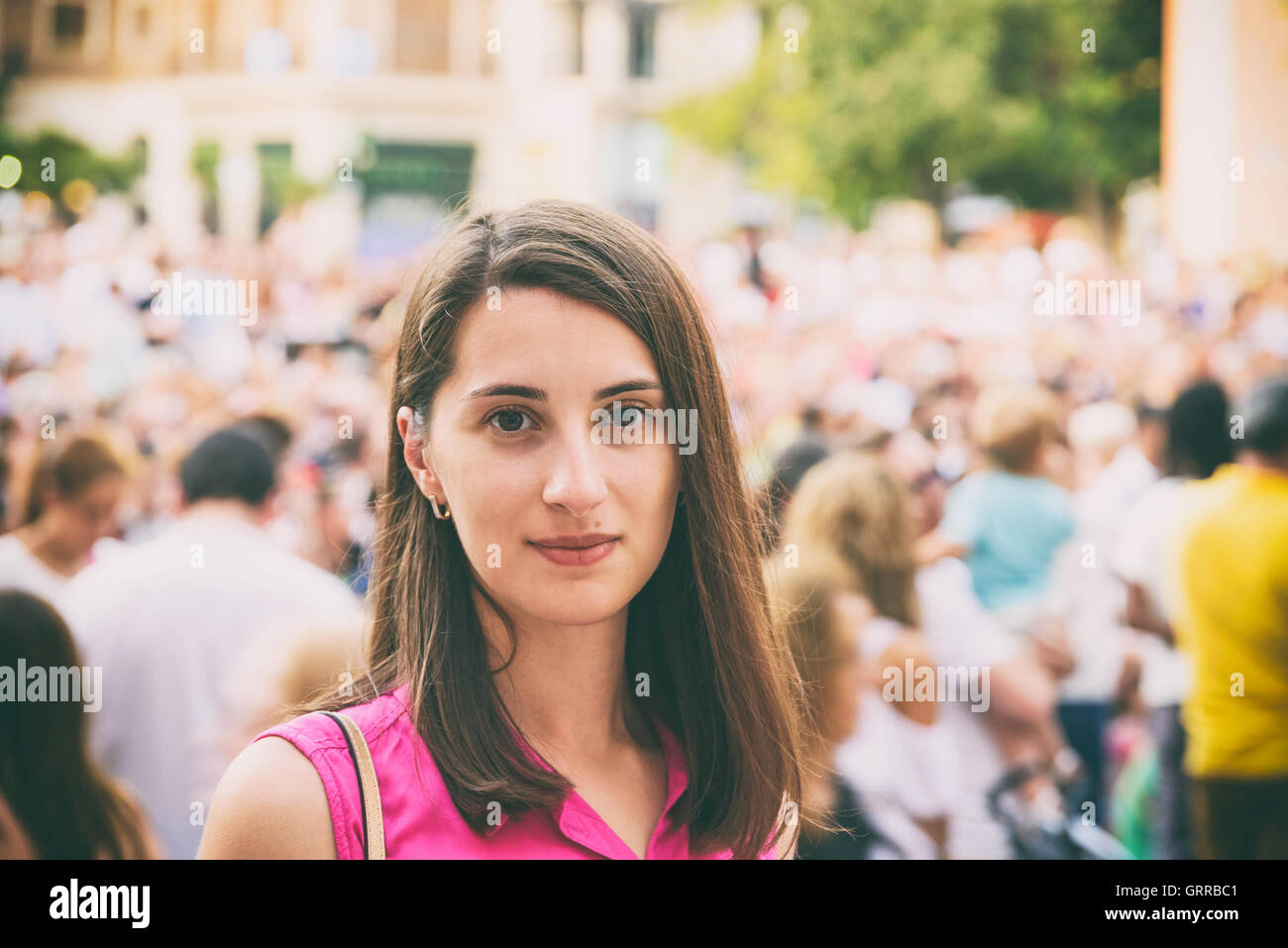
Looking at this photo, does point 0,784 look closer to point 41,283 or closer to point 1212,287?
point 41,283

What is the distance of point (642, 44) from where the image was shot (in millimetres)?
24125

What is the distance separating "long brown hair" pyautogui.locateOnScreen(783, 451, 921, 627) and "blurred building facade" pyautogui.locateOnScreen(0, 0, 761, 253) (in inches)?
542

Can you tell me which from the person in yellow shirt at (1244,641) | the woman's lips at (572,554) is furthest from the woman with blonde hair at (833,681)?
the woman's lips at (572,554)

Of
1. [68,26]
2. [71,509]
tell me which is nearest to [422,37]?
[68,26]

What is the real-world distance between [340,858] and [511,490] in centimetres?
37

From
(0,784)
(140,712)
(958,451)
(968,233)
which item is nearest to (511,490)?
(0,784)

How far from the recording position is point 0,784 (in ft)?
7.36

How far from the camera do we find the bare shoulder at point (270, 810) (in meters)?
1.11

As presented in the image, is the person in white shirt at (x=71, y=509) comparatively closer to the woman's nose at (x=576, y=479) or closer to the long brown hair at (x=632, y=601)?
the long brown hair at (x=632, y=601)

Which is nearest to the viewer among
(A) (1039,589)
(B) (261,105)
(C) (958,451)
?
(A) (1039,589)

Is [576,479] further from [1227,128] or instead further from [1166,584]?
[1227,128]

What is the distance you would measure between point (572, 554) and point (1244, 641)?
8.78 feet

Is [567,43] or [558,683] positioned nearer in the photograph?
[558,683]

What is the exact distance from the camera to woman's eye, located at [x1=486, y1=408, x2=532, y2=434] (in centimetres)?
121
